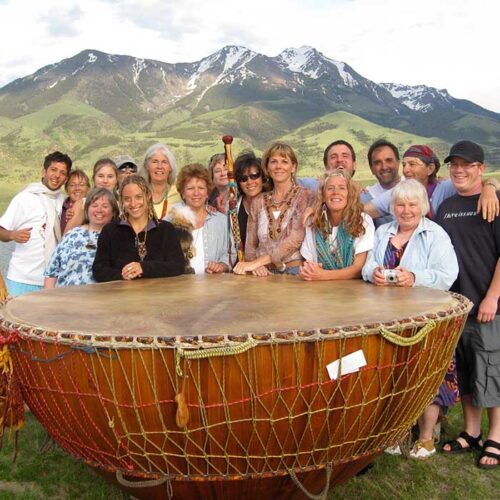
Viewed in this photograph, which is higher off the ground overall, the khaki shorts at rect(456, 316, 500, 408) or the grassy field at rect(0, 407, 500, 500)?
the khaki shorts at rect(456, 316, 500, 408)

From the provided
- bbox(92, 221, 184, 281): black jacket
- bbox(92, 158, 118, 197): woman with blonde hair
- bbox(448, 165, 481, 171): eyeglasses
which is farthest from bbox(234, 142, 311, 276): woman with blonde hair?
bbox(92, 158, 118, 197): woman with blonde hair

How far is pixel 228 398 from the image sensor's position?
2264 mm

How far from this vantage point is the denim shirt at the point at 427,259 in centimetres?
338

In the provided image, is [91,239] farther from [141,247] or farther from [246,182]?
[246,182]

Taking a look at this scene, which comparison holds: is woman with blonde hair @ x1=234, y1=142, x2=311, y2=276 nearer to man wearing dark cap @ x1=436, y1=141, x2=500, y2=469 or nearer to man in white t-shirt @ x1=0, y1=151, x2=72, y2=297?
man wearing dark cap @ x1=436, y1=141, x2=500, y2=469

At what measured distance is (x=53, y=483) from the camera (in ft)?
12.3

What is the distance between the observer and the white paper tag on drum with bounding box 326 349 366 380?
2.30 metres

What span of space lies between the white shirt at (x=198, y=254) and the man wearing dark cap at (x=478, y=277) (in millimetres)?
1773

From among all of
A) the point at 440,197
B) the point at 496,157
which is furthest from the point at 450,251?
the point at 496,157

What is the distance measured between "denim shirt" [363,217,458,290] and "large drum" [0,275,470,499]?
1.67ft

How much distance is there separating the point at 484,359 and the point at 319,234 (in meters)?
1.43

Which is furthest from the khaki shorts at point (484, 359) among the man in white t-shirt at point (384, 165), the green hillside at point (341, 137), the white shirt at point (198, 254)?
the green hillside at point (341, 137)

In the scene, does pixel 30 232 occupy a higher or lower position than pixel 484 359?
higher

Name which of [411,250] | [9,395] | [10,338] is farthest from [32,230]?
[411,250]
